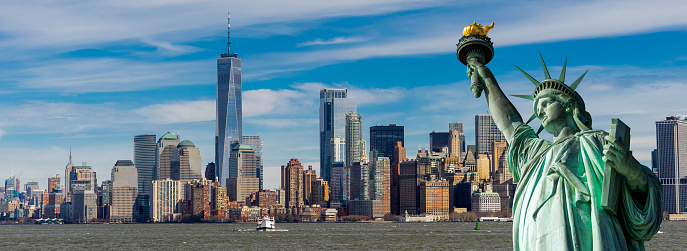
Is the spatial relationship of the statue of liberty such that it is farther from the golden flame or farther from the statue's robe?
the golden flame

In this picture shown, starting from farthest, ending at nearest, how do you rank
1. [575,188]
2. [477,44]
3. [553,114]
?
1. [477,44]
2. [553,114]
3. [575,188]

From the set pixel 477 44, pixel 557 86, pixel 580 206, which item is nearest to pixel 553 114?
pixel 557 86

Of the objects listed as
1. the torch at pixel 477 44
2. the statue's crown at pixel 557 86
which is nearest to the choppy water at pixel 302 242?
the torch at pixel 477 44

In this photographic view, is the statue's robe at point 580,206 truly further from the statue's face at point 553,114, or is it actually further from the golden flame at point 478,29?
the golden flame at point 478,29

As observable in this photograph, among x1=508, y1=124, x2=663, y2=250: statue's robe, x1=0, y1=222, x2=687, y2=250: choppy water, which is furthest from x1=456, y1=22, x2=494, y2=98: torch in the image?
x1=0, y1=222, x2=687, y2=250: choppy water

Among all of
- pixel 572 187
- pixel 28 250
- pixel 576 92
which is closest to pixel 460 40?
pixel 576 92

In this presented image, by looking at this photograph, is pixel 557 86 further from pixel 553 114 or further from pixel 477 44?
pixel 477 44
